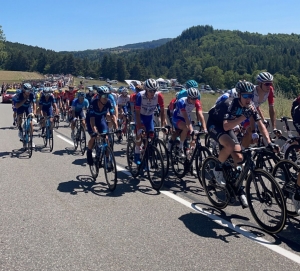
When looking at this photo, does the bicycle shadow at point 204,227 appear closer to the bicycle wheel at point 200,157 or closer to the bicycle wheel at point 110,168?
the bicycle wheel at point 200,157

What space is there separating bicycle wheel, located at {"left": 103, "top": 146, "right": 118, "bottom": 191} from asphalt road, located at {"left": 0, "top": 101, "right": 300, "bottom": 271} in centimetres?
14

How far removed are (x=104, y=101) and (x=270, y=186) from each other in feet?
13.3

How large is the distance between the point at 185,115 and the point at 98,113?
5.90 feet

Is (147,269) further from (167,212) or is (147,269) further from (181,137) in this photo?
(181,137)

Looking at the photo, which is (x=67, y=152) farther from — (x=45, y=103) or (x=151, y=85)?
(x=151, y=85)

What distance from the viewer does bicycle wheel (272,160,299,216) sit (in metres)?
4.99

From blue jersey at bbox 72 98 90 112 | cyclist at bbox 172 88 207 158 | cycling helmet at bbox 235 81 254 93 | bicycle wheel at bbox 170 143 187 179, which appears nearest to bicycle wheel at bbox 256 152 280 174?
cycling helmet at bbox 235 81 254 93

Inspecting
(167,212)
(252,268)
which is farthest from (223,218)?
(252,268)

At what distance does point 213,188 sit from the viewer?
586cm

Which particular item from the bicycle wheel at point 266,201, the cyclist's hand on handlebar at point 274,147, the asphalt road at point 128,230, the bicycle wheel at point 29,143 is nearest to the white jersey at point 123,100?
the bicycle wheel at point 29,143

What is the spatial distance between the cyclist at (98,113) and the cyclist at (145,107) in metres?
0.69

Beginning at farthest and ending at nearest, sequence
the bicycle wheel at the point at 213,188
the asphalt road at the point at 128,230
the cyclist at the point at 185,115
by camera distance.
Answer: the cyclist at the point at 185,115, the bicycle wheel at the point at 213,188, the asphalt road at the point at 128,230

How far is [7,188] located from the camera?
696 centimetres

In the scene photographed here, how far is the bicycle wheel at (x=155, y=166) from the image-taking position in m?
6.57
